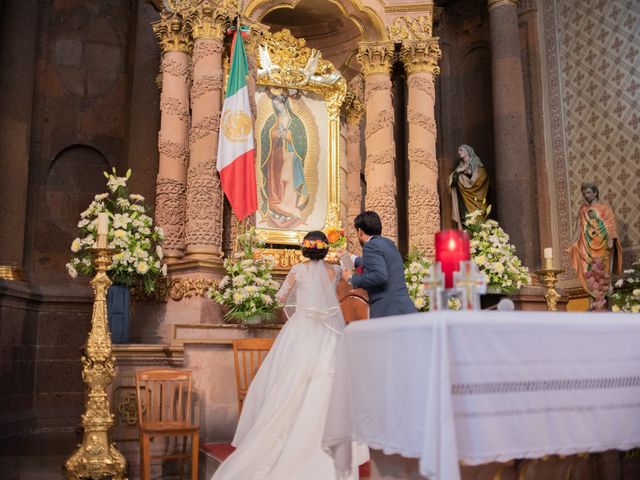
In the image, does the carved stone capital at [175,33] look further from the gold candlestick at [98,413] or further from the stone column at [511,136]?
the stone column at [511,136]

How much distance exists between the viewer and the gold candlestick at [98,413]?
19.8 ft

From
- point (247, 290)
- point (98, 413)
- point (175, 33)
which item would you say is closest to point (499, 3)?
point (175, 33)

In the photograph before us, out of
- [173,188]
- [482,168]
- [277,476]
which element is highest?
[482,168]

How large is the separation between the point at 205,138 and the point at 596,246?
239 inches

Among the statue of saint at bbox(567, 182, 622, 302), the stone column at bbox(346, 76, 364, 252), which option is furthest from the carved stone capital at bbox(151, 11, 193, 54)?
the statue of saint at bbox(567, 182, 622, 302)

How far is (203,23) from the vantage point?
31.9 ft

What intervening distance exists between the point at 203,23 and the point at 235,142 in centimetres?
175

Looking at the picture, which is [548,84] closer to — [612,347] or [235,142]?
[235,142]

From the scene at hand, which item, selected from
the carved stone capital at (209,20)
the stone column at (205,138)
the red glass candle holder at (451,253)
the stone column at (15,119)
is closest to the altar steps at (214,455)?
the stone column at (205,138)

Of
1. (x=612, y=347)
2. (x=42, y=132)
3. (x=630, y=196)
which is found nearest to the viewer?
(x=612, y=347)

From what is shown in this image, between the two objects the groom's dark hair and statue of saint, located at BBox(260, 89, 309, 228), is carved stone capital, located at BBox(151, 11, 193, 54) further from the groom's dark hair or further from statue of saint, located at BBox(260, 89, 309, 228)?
the groom's dark hair

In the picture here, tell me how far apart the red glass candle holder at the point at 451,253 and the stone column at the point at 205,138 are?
18.8 ft

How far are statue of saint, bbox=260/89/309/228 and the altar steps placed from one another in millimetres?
4085

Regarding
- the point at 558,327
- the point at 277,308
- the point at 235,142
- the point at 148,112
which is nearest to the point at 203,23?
the point at 235,142
